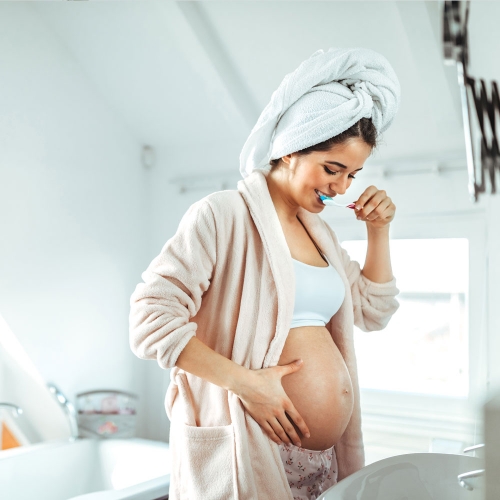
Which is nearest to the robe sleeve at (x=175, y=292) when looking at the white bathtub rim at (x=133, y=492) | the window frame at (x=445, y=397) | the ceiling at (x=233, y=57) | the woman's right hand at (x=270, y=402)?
the woman's right hand at (x=270, y=402)

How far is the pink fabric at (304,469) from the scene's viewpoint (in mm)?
1104

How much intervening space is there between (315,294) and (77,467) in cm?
196

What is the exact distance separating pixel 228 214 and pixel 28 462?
6.09 ft

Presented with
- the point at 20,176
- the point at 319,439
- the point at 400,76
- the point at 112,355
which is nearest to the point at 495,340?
the point at 400,76

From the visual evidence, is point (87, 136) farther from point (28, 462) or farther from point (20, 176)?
point (28, 462)

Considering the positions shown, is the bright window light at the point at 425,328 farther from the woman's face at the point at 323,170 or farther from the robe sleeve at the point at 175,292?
the robe sleeve at the point at 175,292

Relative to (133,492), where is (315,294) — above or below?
above

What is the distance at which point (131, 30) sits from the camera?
8.61 feet

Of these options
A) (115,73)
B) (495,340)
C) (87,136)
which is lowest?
(495,340)

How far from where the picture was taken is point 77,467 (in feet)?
8.68

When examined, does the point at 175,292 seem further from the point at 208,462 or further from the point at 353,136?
the point at 353,136

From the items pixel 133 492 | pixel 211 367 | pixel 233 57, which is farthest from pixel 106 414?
pixel 211 367

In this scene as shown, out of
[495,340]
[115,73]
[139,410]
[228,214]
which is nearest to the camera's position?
[228,214]

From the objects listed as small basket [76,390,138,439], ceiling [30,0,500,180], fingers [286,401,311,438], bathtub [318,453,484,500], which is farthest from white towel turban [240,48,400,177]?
small basket [76,390,138,439]
